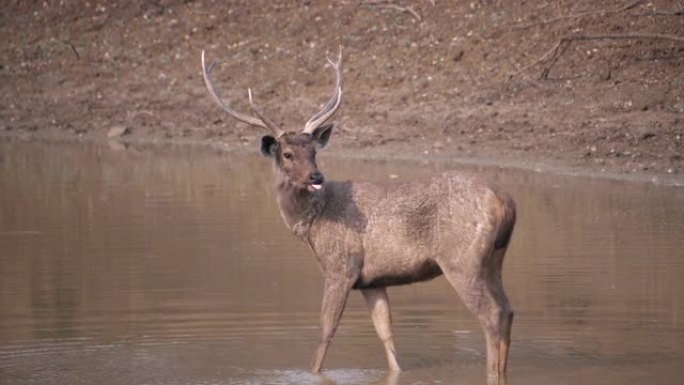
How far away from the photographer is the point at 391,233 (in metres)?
10.0

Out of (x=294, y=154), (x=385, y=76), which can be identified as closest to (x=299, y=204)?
(x=294, y=154)

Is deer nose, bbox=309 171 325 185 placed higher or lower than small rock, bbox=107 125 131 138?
higher

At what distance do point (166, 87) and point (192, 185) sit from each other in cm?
565

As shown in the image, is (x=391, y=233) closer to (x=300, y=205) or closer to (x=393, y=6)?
(x=300, y=205)

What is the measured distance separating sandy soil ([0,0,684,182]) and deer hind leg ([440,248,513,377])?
26.7ft

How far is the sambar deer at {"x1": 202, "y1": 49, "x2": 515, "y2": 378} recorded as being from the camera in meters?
9.72

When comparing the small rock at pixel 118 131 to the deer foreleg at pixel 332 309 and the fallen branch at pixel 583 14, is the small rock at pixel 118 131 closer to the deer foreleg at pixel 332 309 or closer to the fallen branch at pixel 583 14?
the fallen branch at pixel 583 14

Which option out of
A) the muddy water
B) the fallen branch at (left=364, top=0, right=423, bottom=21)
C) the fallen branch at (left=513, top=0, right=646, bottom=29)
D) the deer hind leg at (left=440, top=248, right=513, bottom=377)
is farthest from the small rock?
the deer hind leg at (left=440, top=248, right=513, bottom=377)

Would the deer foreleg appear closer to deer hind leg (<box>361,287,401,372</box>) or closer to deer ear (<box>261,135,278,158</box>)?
deer hind leg (<box>361,287,401,372</box>)

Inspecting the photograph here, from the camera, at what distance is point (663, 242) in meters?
14.1

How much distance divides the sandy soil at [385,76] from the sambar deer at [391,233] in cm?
808

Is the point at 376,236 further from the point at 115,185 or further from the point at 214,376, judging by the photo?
the point at 115,185

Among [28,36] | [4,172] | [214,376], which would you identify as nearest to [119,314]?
[214,376]

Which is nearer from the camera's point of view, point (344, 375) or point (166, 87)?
point (344, 375)
